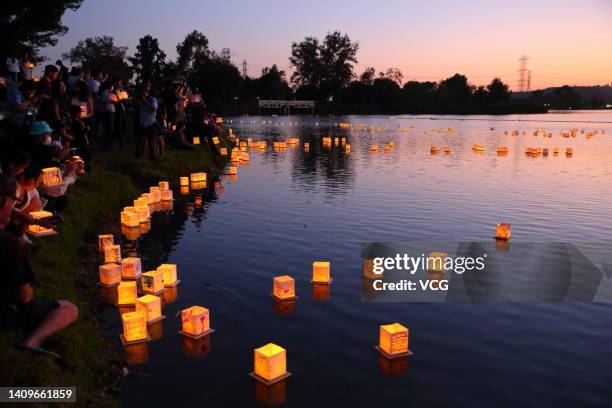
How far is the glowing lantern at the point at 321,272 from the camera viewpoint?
27.7ft

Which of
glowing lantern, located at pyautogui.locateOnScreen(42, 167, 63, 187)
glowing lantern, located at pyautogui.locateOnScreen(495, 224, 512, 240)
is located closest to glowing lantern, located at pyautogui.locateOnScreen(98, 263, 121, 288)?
glowing lantern, located at pyautogui.locateOnScreen(42, 167, 63, 187)

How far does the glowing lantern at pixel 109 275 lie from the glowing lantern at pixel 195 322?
2213 millimetres

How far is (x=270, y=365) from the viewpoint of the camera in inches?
216

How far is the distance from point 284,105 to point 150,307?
378 ft

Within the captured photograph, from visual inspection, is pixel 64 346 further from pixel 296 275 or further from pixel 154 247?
pixel 154 247

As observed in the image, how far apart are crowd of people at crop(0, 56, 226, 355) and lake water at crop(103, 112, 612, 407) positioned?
1399 mm

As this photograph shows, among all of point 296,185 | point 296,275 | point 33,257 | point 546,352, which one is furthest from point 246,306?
point 296,185

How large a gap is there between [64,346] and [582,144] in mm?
39093

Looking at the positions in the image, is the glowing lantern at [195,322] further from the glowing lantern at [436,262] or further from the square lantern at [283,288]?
the glowing lantern at [436,262]

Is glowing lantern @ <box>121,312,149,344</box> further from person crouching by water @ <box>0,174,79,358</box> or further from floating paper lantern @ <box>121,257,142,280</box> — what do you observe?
floating paper lantern @ <box>121,257,142,280</box>

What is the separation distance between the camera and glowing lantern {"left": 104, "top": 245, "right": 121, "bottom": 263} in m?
9.11

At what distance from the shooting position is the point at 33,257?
752 cm

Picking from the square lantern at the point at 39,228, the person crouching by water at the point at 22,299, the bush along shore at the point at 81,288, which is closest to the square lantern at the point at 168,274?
the bush along shore at the point at 81,288

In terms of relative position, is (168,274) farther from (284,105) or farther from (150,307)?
(284,105)
